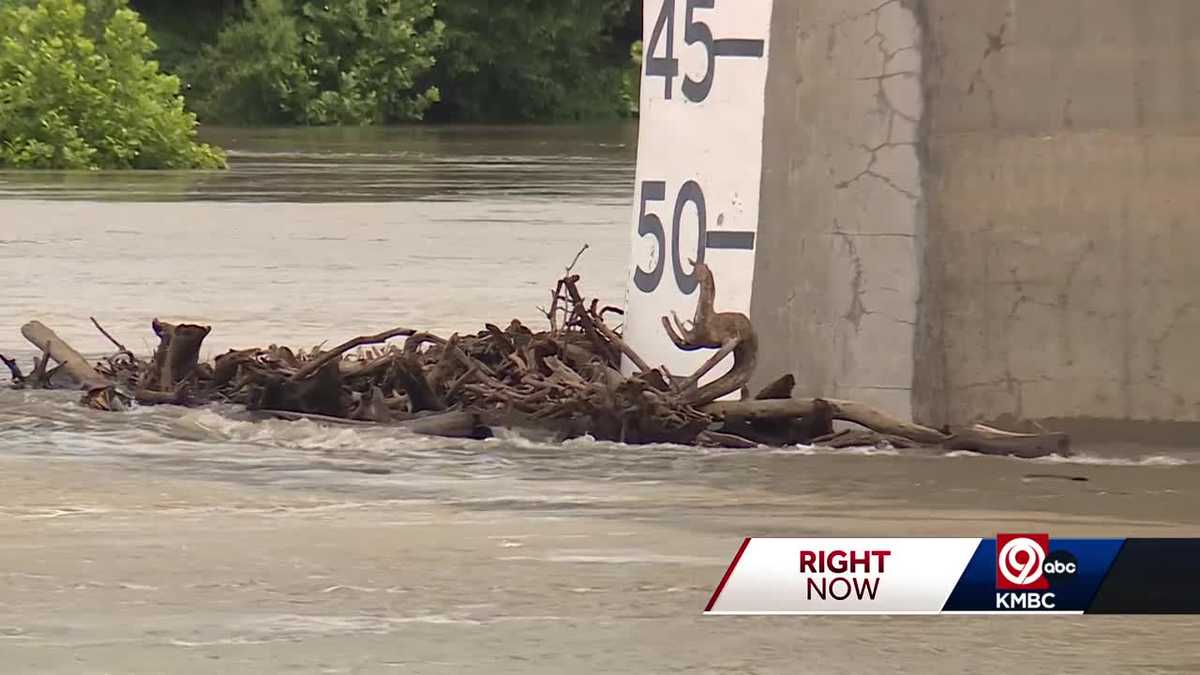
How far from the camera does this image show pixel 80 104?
104ft

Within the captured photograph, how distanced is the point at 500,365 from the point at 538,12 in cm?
4565

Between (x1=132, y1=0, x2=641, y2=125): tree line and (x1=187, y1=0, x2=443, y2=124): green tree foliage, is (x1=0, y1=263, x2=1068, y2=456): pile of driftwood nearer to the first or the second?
(x1=187, y1=0, x2=443, y2=124): green tree foliage

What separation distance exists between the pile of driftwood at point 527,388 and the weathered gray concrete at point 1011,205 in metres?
0.15

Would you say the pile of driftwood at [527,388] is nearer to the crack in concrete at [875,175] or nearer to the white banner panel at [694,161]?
the white banner panel at [694,161]

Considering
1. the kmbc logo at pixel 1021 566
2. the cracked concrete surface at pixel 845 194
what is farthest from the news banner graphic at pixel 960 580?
the cracked concrete surface at pixel 845 194

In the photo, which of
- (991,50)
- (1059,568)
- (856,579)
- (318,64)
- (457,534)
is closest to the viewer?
(1059,568)

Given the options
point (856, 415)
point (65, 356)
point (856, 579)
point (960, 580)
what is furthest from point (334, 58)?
point (960, 580)

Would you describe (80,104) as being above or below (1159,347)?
below

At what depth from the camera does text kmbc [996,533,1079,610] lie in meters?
5.83

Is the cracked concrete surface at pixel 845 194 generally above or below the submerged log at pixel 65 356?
above

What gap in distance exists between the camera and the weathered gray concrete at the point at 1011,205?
8.81 metres

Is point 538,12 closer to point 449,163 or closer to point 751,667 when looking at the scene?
point 449,163

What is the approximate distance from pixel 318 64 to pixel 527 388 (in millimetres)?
39915

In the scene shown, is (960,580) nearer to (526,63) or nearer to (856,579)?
(856,579)
